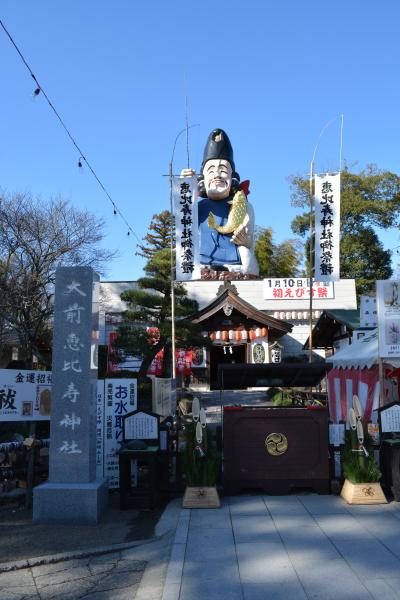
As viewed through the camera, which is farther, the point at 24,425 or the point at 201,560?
the point at 24,425

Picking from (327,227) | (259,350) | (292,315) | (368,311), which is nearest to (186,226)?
(327,227)

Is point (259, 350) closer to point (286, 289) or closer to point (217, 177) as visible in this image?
point (286, 289)

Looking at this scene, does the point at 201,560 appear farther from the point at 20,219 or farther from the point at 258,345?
the point at 258,345

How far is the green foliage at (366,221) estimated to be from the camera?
122 ft

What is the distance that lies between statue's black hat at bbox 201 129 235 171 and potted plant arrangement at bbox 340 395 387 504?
22.2 m

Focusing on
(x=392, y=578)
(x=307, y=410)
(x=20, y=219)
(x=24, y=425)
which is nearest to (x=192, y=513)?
(x=307, y=410)

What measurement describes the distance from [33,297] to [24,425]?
277 inches

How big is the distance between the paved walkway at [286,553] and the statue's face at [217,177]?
22.4 meters

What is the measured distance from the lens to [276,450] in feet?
27.9

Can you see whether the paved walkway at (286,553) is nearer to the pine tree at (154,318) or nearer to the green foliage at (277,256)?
the pine tree at (154,318)

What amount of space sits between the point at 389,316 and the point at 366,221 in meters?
30.6

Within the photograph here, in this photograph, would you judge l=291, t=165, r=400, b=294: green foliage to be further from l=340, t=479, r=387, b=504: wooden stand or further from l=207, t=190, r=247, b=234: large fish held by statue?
l=340, t=479, r=387, b=504: wooden stand

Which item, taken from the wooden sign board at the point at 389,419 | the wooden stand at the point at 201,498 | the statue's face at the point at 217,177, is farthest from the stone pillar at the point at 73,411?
the statue's face at the point at 217,177

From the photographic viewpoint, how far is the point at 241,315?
2762 cm
